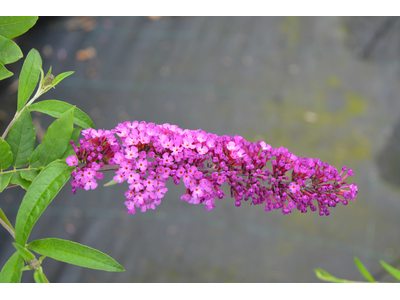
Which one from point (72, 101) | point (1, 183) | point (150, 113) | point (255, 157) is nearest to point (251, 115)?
point (150, 113)

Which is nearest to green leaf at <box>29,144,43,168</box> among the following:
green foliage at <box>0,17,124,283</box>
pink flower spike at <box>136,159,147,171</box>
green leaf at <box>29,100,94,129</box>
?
green foliage at <box>0,17,124,283</box>

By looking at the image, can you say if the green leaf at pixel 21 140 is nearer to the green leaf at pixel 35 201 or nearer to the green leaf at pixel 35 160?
the green leaf at pixel 35 160

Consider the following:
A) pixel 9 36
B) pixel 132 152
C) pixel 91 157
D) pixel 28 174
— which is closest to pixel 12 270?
pixel 28 174

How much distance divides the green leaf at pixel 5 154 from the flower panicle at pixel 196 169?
260 millimetres

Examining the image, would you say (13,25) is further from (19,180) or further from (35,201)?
(35,201)

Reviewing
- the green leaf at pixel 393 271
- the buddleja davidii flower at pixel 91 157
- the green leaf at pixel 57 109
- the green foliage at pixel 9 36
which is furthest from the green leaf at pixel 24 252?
the green leaf at pixel 393 271

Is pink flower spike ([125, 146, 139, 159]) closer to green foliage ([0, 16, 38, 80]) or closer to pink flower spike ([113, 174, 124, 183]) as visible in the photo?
pink flower spike ([113, 174, 124, 183])

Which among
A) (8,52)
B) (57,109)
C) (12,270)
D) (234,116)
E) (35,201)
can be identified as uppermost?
(234,116)

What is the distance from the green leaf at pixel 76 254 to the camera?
94 cm

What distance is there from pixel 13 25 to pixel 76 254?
0.88m

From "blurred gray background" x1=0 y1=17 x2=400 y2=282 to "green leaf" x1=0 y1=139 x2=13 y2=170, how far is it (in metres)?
2.40

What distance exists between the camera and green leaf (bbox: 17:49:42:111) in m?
1.12

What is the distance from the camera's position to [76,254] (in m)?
0.96

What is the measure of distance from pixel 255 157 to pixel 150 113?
284 centimetres
